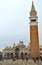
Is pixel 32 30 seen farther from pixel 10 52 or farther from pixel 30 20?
pixel 10 52

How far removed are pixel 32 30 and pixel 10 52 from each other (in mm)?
20830

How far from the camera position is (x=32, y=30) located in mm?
41375

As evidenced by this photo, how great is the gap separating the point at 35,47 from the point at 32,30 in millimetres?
2815

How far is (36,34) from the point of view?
4116 cm

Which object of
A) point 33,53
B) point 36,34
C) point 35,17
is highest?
point 35,17

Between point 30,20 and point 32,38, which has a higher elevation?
Result: point 30,20

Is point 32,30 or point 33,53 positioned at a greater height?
point 32,30

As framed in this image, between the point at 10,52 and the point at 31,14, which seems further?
the point at 10,52

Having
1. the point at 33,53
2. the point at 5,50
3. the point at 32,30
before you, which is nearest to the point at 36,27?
the point at 32,30

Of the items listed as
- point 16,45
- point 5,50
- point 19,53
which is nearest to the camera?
point 19,53

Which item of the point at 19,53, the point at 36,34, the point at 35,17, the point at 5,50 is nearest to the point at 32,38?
the point at 36,34

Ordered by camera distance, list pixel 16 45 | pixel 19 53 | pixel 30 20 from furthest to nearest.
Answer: pixel 16 45 < pixel 19 53 < pixel 30 20

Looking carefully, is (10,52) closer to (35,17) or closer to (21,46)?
(21,46)

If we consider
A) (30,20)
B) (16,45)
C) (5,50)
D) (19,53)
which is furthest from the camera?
(16,45)
